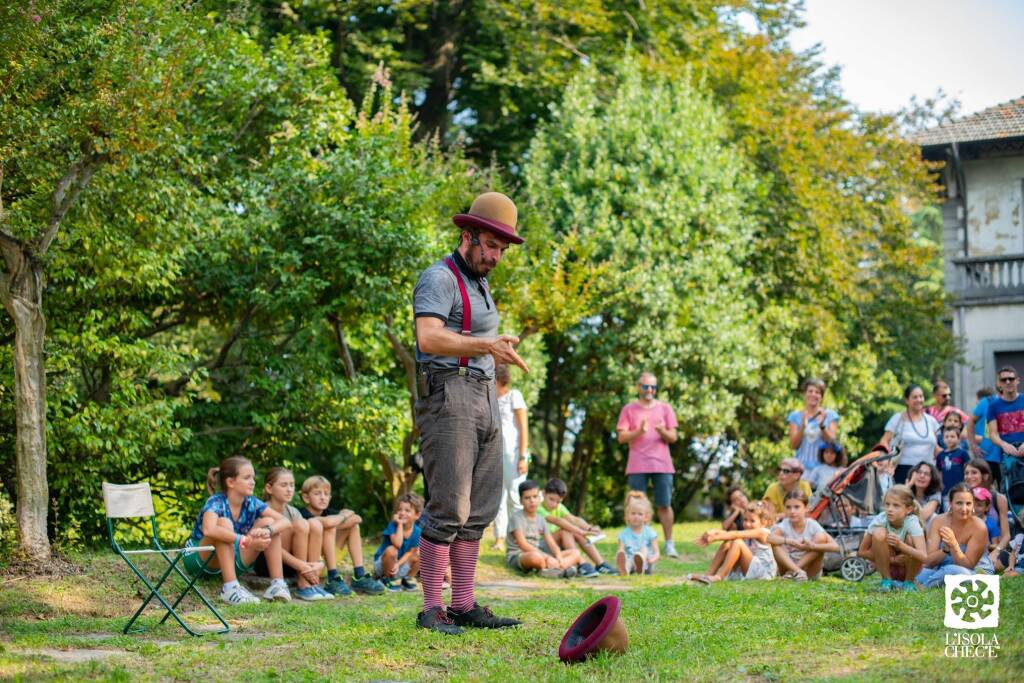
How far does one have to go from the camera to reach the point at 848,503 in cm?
1116

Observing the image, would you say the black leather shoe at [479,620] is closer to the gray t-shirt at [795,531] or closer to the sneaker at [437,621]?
the sneaker at [437,621]

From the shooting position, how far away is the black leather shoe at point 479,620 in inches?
264

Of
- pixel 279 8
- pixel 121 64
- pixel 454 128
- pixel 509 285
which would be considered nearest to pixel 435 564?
pixel 121 64

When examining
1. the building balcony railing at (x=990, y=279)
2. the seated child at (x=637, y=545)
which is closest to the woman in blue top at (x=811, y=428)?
the seated child at (x=637, y=545)

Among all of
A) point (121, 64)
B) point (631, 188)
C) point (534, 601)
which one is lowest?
point (534, 601)

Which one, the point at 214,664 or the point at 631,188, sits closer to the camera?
the point at 214,664

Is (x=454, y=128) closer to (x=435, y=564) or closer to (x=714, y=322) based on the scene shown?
(x=714, y=322)

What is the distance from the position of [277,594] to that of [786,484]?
5416mm

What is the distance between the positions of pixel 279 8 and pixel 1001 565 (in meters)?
14.8

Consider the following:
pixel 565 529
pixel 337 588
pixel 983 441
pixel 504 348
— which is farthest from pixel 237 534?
pixel 983 441

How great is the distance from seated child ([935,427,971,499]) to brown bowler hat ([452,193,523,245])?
6.46 meters

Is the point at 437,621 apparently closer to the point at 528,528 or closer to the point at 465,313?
the point at 465,313

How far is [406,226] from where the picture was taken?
12.0m

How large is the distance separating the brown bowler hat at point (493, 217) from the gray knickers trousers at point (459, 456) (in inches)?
32.3
